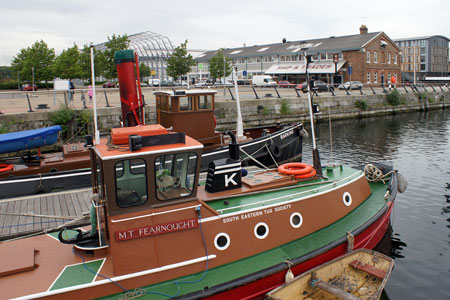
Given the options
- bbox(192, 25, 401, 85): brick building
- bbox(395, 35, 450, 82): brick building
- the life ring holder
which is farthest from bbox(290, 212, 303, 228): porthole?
bbox(395, 35, 450, 82): brick building

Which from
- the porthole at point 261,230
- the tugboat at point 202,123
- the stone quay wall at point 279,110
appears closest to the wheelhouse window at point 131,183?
the porthole at point 261,230

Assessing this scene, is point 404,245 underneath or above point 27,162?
underneath

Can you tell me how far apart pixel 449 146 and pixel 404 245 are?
1635 cm

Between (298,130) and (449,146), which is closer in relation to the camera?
(298,130)

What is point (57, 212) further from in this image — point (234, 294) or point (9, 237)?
point (234, 294)

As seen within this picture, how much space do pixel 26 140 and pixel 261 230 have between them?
965cm

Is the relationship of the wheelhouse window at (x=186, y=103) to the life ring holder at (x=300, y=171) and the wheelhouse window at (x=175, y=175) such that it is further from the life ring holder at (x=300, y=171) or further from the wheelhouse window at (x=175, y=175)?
the wheelhouse window at (x=175, y=175)

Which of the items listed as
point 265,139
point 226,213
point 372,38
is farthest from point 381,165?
point 372,38

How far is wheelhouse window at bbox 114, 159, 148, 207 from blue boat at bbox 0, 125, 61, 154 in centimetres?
867

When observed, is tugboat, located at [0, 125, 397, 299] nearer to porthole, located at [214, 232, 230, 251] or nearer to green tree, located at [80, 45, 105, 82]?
porthole, located at [214, 232, 230, 251]

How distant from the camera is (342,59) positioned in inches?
2296

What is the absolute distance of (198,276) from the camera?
6.57m

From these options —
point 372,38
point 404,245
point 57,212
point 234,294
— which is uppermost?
point 372,38

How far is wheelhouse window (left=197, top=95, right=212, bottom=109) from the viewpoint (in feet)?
48.2
